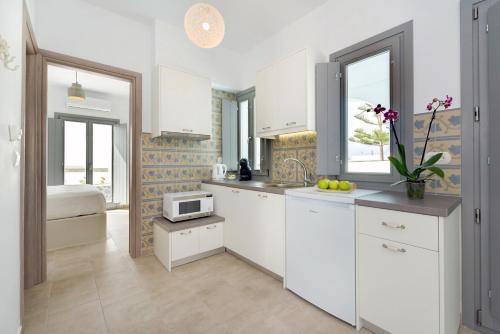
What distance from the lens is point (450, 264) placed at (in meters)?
1.28

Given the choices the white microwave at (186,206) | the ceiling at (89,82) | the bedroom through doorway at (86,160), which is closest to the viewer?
the white microwave at (186,206)

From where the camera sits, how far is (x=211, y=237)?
2.71 metres

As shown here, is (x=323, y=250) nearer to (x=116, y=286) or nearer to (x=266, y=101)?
(x=266, y=101)

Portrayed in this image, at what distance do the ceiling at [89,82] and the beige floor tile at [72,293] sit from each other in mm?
3134

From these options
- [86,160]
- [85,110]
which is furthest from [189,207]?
[85,110]

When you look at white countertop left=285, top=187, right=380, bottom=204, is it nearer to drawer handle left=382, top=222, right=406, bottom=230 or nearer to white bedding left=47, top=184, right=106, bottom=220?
drawer handle left=382, top=222, right=406, bottom=230

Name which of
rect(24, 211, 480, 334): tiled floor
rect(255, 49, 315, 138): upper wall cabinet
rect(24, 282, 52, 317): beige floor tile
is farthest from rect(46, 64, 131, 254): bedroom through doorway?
rect(255, 49, 315, 138): upper wall cabinet

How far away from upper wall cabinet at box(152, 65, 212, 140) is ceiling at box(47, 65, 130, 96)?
1.77m

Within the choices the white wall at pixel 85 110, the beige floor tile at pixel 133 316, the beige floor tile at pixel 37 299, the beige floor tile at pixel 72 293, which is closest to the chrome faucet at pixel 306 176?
the beige floor tile at pixel 133 316

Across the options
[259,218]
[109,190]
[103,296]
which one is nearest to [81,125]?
[109,190]

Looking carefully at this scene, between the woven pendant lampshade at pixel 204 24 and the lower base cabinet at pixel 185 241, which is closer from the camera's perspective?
the woven pendant lampshade at pixel 204 24

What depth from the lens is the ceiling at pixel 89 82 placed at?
4122 millimetres

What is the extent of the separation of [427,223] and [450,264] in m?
0.35

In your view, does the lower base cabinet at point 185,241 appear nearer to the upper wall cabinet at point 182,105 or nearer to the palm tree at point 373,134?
the upper wall cabinet at point 182,105
